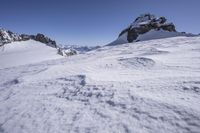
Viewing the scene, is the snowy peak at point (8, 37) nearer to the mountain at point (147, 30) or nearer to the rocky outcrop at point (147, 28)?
the mountain at point (147, 30)

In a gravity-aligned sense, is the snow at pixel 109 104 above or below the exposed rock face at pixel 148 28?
below

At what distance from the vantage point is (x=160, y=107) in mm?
3926

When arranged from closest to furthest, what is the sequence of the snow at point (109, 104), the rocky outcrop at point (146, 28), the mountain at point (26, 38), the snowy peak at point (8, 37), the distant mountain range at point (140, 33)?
the snow at point (109, 104)
the distant mountain range at point (140, 33)
the rocky outcrop at point (146, 28)
the snowy peak at point (8, 37)
the mountain at point (26, 38)

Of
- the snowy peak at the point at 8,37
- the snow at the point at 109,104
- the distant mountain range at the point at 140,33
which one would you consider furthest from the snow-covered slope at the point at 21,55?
the snow at the point at 109,104

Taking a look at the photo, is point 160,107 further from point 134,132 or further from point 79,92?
point 79,92

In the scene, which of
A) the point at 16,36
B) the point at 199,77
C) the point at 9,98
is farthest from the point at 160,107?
the point at 16,36

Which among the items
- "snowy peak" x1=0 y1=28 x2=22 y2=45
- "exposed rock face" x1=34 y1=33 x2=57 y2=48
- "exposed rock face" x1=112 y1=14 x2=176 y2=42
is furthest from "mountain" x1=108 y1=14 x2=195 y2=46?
"snowy peak" x1=0 y1=28 x2=22 y2=45

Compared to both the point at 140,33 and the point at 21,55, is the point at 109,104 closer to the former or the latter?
the point at 21,55

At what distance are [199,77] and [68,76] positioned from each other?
4794mm

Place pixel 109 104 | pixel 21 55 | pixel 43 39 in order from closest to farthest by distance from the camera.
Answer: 1. pixel 109 104
2. pixel 21 55
3. pixel 43 39

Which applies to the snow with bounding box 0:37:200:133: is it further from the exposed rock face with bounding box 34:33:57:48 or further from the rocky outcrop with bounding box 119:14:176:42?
the exposed rock face with bounding box 34:33:57:48

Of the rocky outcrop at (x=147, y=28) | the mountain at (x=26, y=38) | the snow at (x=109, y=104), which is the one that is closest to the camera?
the snow at (x=109, y=104)

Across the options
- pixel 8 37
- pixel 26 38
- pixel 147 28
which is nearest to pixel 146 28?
pixel 147 28

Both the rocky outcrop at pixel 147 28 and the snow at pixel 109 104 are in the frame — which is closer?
the snow at pixel 109 104
